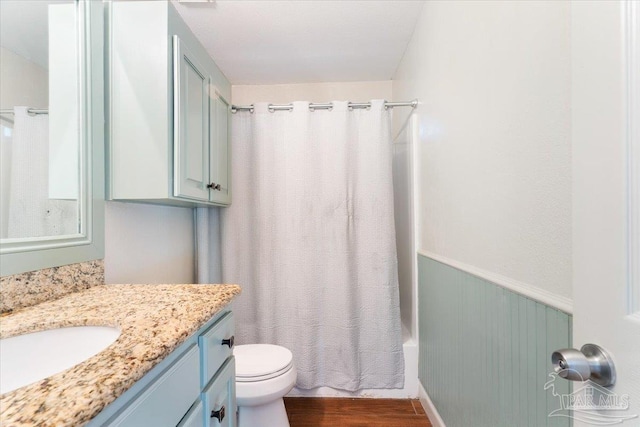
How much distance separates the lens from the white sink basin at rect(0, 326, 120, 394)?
637mm

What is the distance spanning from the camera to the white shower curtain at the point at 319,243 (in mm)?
1817

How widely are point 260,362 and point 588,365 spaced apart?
1.29 metres

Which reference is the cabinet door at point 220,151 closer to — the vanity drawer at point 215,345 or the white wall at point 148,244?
the white wall at point 148,244

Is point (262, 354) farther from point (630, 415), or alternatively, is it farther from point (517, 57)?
point (517, 57)

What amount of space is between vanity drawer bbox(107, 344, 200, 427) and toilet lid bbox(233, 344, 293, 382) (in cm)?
61

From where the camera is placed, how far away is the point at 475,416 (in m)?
1.07

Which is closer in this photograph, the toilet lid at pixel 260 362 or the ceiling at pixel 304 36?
the toilet lid at pixel 260 362

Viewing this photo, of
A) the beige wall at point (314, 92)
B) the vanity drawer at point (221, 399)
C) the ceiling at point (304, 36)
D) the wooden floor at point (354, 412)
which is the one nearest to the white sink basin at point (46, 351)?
the vanity drawer at point (221, 399)

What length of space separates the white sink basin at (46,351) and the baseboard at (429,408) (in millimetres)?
1492

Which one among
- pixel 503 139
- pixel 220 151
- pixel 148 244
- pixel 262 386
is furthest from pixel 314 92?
pixel 262 386

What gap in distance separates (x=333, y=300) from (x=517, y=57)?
1.48m

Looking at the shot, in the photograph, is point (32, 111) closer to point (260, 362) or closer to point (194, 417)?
point (194, 417)

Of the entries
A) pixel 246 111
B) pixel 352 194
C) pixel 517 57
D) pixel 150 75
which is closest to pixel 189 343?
pixel 150 75

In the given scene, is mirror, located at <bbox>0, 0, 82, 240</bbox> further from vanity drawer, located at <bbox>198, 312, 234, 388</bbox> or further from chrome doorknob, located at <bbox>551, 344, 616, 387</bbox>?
chrome doorknob, located at <bbox>551, 344, 616, 387</bbox>
